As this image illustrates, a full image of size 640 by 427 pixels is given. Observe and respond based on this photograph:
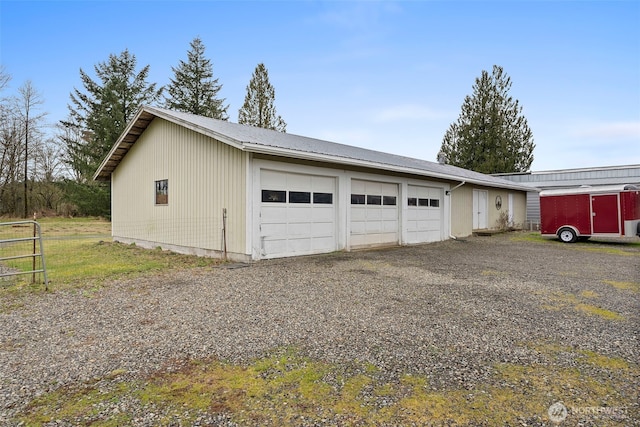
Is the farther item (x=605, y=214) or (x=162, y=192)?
(x=605, y=214)

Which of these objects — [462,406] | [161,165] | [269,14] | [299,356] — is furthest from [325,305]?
[269,14]

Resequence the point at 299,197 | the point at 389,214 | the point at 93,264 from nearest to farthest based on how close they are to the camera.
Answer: the point at 93,264 < the point at 299,197 < the point at 389,214

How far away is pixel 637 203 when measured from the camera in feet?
38.9

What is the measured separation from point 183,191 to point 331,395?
8.32m

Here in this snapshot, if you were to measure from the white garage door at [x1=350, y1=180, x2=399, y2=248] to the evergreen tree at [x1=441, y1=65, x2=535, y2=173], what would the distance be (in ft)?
67.3

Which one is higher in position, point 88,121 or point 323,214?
point 88,121

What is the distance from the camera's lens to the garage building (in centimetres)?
802

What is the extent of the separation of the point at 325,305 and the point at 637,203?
13.0 meters

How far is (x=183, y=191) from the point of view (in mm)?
9570

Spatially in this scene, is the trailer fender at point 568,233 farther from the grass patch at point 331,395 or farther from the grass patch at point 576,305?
the grass patch at point 331,395

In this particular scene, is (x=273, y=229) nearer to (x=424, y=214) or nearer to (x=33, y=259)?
(x=33, y=259)

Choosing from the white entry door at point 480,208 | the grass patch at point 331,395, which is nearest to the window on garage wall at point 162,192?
the grass patch at point 331,395

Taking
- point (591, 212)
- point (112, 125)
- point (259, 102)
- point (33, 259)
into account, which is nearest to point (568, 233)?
point (591, 212)

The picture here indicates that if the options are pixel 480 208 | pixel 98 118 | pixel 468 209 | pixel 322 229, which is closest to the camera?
pixel 322 229
